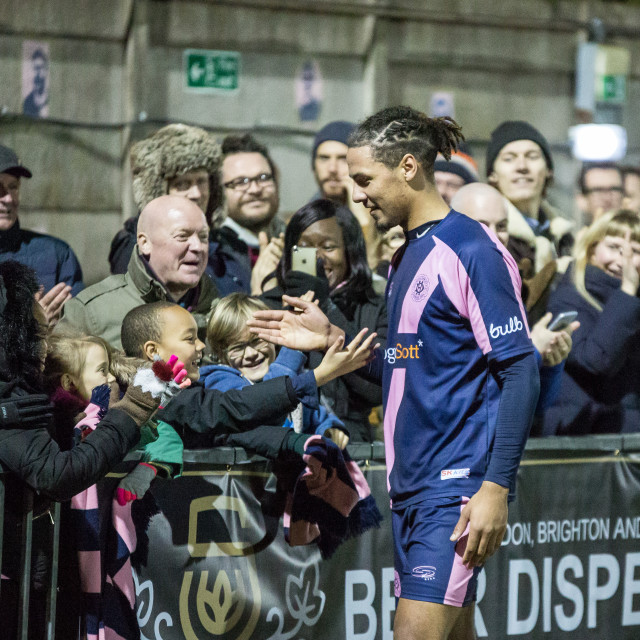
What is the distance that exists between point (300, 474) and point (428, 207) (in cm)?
137

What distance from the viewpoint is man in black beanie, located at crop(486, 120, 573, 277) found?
686cm

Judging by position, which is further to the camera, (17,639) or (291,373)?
(291,373)

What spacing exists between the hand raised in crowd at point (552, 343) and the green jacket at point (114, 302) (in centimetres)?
166

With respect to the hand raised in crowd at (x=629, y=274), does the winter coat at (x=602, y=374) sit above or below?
below

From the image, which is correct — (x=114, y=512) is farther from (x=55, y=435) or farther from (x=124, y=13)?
(x=124, y=13)

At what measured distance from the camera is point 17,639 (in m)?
4.00

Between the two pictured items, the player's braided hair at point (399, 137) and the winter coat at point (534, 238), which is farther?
the winter coat at point (534, 238)

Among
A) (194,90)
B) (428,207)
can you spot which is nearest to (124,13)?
(194,90)

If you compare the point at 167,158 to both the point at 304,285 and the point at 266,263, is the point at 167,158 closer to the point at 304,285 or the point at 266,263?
the point at 266,263

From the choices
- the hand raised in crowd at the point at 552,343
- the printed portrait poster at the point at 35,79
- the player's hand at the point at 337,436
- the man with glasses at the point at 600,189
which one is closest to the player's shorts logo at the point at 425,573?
the player's hand at the point at 337,436

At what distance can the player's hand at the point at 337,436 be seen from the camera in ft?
15.7

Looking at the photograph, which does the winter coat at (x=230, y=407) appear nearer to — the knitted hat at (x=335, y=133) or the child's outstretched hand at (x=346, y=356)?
the child's outstretched hand at (x=346, y=356)

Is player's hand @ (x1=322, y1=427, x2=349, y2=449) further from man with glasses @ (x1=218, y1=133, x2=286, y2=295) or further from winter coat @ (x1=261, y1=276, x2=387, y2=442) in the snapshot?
man with glasses @ (x1=218, y1=133, x2=286, y2=295)

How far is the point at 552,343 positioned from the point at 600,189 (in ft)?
11.0
